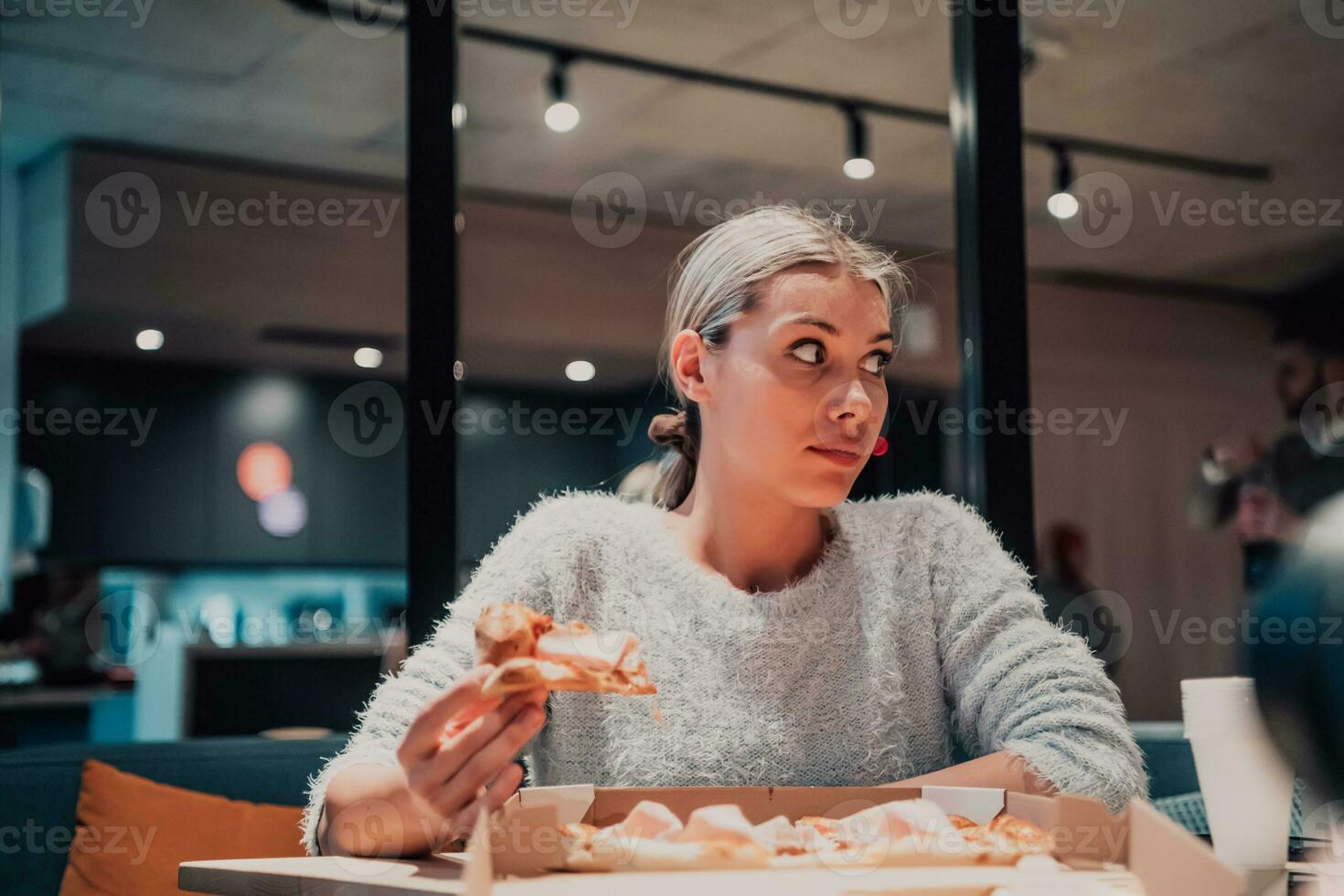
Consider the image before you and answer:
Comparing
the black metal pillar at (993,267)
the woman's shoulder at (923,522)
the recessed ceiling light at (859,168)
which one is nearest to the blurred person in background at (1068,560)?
the recessed ceiling light at (859,168)

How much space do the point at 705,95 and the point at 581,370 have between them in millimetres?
1716

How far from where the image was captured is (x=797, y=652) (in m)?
1.30

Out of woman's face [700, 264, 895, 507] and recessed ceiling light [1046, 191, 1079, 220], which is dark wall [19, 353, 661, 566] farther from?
woman's face [700, 264, 895, 507]

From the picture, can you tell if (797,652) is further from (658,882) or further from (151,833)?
(151,833)

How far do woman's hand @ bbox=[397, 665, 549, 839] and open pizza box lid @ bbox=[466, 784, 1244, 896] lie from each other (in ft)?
0.09

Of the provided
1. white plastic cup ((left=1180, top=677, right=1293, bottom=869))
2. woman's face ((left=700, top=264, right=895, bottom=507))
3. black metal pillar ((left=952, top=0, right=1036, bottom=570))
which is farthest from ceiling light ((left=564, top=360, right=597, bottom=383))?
white plastic cup ((left=1180, top=677, right=1293, bottom=869))

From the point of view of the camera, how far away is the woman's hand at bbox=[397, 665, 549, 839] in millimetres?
804

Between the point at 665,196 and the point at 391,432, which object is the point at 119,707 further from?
the point at 665,196

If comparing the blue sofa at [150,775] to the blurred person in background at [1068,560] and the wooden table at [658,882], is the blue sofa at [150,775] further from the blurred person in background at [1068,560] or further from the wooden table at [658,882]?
the blurred person in background at [1068,560]

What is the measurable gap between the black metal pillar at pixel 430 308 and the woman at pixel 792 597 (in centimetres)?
50

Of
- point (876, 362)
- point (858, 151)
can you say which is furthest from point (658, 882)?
point (858, 151)

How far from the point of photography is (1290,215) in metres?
5.46

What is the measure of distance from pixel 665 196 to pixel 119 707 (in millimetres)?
2940

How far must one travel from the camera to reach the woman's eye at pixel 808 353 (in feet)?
4.07
